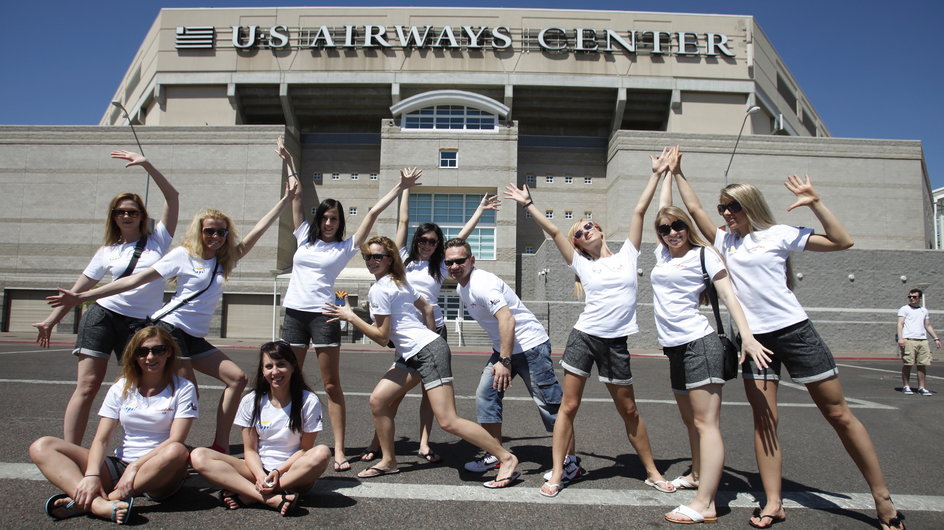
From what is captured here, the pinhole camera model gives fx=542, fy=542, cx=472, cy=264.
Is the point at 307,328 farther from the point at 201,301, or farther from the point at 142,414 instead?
the point at 142,414

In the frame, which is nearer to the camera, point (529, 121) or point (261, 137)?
point (261, 137)

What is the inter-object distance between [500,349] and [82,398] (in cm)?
288

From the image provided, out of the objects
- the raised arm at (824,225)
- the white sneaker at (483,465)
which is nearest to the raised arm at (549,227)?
the raised arm at (824,225)

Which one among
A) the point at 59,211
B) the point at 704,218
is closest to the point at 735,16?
the point at 704,218

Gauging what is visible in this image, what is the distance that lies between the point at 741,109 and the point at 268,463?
35342mm

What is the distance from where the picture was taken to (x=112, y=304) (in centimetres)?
385

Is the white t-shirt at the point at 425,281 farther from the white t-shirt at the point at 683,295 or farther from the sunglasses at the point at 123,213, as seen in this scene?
the sunglasses at the point at 123,213

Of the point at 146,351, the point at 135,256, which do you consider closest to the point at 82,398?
the point at 146,351

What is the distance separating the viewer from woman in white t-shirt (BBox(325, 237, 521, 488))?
3738 mm

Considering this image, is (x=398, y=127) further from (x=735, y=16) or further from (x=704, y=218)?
(x=704, y=218)

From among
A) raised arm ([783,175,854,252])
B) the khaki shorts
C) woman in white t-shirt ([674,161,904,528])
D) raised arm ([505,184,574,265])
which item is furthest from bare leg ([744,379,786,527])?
the khaki shorts

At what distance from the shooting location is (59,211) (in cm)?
3148

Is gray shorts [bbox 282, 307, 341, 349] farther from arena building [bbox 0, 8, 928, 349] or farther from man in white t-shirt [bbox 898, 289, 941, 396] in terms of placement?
arena building [bbox 0, 8, 928, 349]

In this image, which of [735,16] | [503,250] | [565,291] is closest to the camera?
[565,291]
